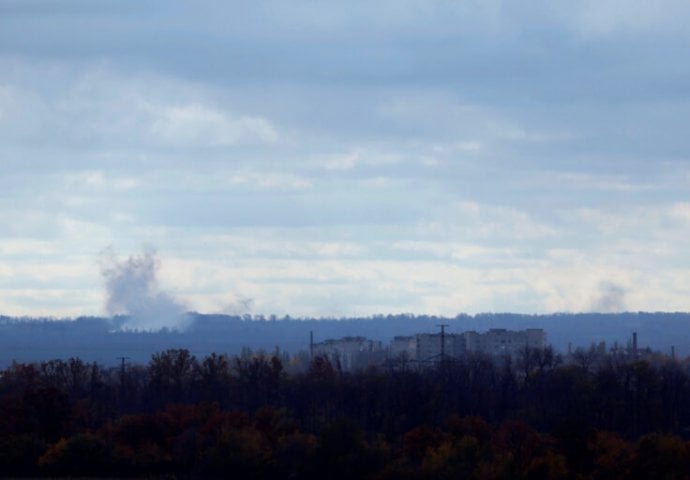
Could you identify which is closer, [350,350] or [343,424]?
[343,424]

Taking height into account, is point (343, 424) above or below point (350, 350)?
below

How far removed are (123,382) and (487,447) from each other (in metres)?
39.4

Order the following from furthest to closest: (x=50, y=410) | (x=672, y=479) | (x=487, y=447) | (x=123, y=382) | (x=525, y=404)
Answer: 1. (x=123, y=382)
2. (x=525, y=404)
3. (x=50, y=410)
4. (x=487, y=447)
5. (x=672, y=479)

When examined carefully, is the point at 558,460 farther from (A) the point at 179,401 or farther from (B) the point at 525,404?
(A) the point at 179,401

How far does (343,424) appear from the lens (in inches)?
2009

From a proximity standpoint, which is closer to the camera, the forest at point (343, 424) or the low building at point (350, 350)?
the forest at point (343, 424)

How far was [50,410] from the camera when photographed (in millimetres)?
59750

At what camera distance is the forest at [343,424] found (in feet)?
157

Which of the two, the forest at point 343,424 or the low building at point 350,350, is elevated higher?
the low building at point 350,350

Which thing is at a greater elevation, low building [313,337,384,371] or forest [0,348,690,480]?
low building [313,337,384,371]

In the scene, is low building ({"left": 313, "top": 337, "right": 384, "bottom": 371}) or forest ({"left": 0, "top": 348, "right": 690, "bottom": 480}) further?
low building ({"left": 313, "top": 337, "right": 384, "bottom": 371})

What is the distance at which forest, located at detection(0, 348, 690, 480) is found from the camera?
4791cm

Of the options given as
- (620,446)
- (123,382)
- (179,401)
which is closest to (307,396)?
(179,401)

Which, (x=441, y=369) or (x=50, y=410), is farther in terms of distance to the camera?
(x=441, y=369)
